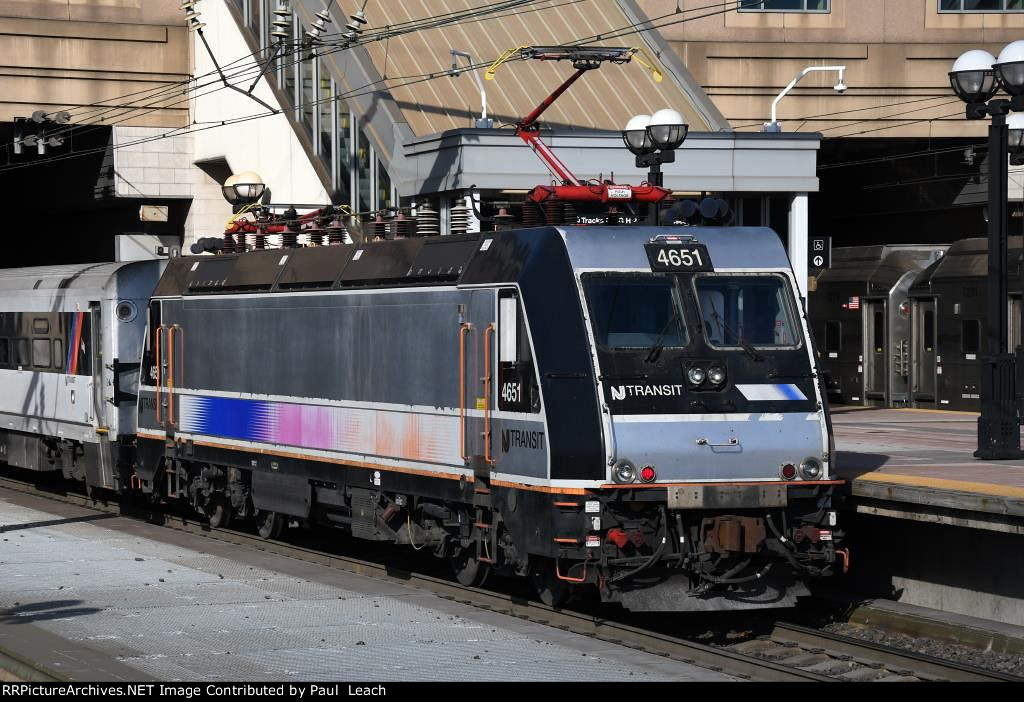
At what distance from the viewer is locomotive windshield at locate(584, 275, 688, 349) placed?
45.0 ft

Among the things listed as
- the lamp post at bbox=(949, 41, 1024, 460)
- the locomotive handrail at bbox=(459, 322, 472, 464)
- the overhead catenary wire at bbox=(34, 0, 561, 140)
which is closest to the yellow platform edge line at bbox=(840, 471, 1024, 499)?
the lamp post at bbox=(949, 41, 1024, 460)

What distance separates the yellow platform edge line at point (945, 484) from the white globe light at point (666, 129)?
6.79 metres

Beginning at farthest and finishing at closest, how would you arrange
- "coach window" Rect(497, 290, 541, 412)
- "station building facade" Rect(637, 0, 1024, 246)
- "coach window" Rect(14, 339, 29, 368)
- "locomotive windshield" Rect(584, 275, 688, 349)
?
"station building facade" Rect(637, 0, 1024, 246) < "coach window" Rect(14, 339, 29, 368) < "locomotive windshield" Rect(584, 275, 688, 349) < "coach window" Rect(497, 290, 541, 412)

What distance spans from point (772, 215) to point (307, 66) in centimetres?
997

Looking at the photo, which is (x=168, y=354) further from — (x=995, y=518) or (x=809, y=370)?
(x=995, y=518)

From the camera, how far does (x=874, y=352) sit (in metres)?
33.0

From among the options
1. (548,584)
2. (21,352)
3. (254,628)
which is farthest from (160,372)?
(254,628)

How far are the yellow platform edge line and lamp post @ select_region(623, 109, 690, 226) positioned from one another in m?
6.51

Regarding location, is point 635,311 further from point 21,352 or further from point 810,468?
point 21,352

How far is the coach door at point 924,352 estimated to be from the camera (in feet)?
102

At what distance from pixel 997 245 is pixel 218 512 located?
9663mm

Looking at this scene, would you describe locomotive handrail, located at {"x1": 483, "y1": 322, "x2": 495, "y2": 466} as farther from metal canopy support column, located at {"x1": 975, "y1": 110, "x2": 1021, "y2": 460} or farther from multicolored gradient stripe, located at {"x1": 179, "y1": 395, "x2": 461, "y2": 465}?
metal canopy support column, located at {"x1": 975, "y1": 110, "x2": 1021, "y2": 460}
